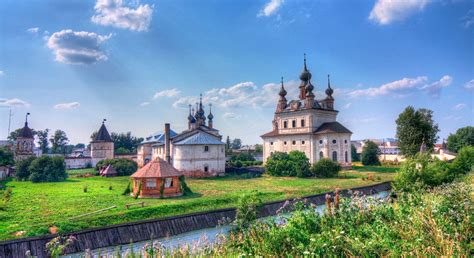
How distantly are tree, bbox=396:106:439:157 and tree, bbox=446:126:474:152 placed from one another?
2241cm

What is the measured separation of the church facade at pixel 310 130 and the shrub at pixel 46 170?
26547 millimetres

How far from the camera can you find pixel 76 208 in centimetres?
1590

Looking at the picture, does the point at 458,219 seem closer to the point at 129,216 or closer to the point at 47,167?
the point at 129,216

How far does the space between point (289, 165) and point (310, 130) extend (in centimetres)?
856

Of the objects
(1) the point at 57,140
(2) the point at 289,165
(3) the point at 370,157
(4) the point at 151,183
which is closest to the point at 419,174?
(4) the point at 151,183

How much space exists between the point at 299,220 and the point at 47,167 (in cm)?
3189

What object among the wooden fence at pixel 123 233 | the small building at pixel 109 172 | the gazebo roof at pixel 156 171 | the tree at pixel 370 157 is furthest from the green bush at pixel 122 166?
the tree at pixel 370 157

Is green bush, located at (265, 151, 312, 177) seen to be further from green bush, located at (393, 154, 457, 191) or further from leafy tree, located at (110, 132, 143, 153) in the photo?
leafy tree, located at (110, 132, 143, 153)

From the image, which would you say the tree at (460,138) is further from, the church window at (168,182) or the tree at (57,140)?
the tree at (57,140)

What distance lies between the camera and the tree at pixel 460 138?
56.9 m

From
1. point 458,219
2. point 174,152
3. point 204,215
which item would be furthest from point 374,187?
point 174,152

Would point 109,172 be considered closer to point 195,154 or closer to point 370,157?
point 195,154

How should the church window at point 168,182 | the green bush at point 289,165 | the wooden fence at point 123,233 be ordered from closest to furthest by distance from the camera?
the wooden fence at point 123,233
the church window at point 168,182
the green bush at point 289,165

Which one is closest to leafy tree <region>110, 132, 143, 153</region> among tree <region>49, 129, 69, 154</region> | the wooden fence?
tree <region>49, 129, 69, 154</region>
